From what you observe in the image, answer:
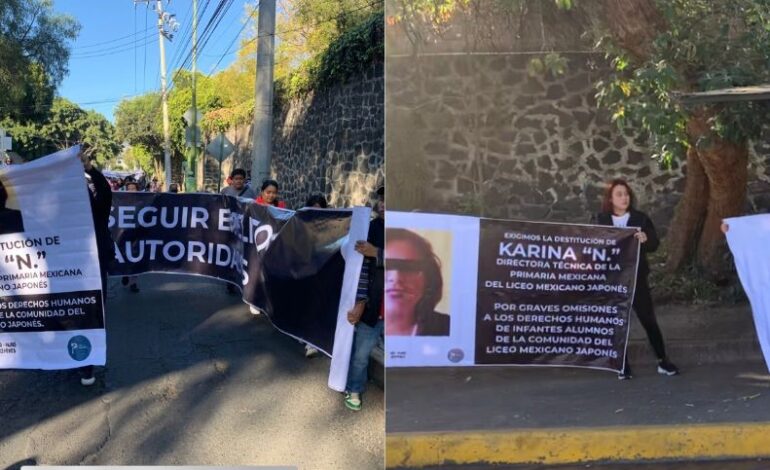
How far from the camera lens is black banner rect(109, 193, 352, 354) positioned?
4871mm

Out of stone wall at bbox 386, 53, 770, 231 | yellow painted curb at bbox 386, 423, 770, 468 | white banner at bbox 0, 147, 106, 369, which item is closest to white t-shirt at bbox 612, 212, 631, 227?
stone wall at bbox 386, 53, 770, 231

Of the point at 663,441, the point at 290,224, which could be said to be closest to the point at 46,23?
the point at 290,224

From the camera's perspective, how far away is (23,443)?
12.5 feet

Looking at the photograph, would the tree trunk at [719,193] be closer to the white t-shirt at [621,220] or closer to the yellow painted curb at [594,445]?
the white t-shirt at [621,220]

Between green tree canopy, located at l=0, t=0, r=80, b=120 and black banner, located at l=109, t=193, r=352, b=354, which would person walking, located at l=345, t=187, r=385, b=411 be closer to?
black banner, located at l=109, t=193, r=352, b=354

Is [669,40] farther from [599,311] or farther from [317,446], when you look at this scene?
[317,446]

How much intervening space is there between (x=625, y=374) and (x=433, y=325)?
144cm

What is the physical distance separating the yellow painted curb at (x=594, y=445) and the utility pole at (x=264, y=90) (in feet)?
22.4

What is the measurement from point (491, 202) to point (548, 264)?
0.60 meters

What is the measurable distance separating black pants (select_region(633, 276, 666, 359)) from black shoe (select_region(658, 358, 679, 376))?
4cm

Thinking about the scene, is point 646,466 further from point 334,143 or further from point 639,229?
point 334,143

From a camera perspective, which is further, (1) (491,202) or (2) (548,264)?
(1) (491,202)

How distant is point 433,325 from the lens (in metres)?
4.36

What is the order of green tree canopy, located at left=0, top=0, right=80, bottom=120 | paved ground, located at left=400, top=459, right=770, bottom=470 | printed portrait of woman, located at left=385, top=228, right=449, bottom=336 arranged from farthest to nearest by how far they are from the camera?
green tree canopy, located at left=0, top=0, right=80, bottom=120, printed portrait of woman, located at left=385, top=228, right=449, bottom=336, paved ground, located at left=400, top=459, right=770, bottom=470
